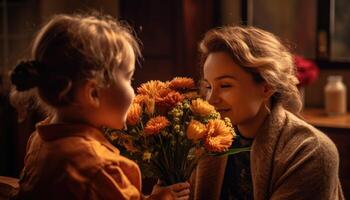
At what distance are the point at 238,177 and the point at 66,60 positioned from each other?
2.40 ft

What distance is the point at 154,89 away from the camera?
1.20m

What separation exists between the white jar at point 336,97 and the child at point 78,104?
2384 millimetres

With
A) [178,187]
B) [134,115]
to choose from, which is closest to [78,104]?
[134,115]

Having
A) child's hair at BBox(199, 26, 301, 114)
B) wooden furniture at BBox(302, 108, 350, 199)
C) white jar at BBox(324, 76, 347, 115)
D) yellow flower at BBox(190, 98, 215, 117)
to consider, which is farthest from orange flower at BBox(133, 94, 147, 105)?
white jar at BBox(324, 76, 347, 115)

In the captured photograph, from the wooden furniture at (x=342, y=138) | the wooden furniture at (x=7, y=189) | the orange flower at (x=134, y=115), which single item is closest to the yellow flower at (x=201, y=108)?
the orange flower at (x=134, y=115)

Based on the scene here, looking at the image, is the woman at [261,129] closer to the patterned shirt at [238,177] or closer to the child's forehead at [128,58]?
the patterned shirt at [238,177]

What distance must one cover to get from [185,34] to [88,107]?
254cm

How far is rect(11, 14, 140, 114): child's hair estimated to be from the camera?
98 centimetres

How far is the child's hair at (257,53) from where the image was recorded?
1.44m

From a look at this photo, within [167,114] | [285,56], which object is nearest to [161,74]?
[285,56]

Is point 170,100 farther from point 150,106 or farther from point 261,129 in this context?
point 261,129

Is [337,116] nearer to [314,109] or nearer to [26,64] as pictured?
[314,109]

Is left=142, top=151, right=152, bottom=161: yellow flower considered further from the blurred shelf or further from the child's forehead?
the blurred shelf

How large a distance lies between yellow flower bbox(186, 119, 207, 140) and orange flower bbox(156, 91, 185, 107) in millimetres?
72
